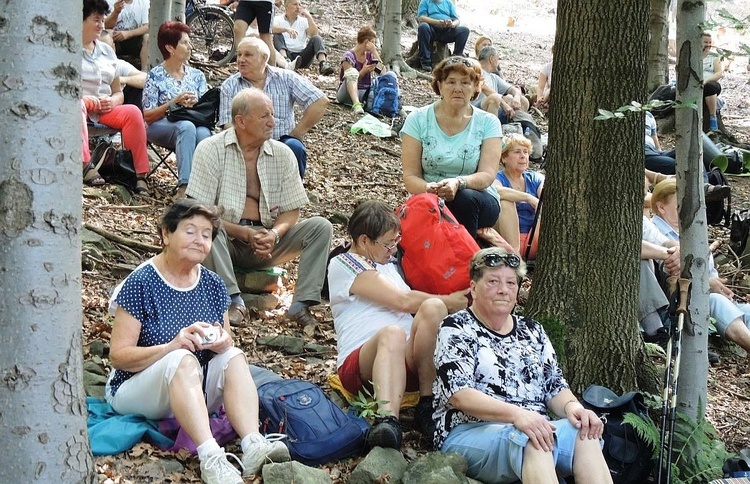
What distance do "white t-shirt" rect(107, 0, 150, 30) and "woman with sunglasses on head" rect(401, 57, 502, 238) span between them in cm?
A: 550

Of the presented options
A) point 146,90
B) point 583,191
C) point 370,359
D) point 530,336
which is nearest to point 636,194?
point 583,191

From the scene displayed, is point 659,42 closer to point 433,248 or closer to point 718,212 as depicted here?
point 718,212

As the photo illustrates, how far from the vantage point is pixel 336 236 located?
741 centimetres

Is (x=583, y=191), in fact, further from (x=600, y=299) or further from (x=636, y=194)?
(x=600, y=299)

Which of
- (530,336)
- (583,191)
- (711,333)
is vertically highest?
(583,191)

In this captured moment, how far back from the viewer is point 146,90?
7602 millimetres

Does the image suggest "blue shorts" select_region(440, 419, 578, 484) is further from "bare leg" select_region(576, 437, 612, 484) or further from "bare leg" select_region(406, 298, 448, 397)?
"bare leg" select_region(406, 298, 448, 397)

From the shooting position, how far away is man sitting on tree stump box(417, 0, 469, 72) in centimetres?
1434

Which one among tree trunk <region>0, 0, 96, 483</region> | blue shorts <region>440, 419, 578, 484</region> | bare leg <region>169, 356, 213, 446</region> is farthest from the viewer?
blue shorts <region>440, 419, 578, 484</region>

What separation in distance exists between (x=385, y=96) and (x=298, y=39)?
2965 millimetres

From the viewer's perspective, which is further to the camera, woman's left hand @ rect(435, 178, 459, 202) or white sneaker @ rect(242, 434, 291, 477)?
woman's left hand @ rect(435, 178, 459, 202)

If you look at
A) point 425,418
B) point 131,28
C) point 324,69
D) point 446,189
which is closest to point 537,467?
point 425,418

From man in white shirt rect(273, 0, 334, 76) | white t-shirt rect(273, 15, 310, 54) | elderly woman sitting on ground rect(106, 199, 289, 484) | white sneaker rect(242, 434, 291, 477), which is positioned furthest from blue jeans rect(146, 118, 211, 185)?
white t-shirt rect(273, 15, 310, 54)

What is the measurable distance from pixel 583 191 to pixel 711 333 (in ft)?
7.89
